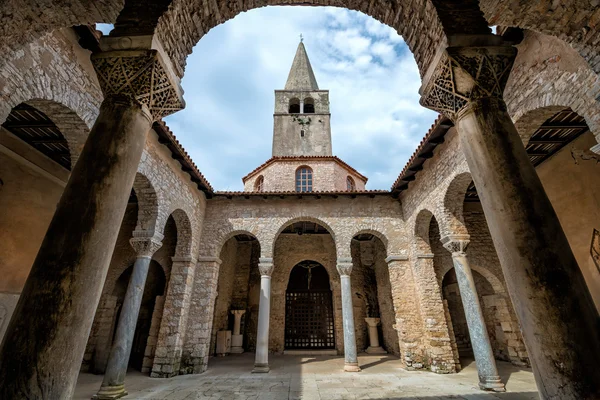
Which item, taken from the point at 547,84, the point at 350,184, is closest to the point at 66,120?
the point at 547,84

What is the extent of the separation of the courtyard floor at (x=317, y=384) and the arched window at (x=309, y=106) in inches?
700

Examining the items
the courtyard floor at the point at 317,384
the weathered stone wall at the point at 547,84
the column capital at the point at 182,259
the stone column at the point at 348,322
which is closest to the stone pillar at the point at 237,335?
the courtyard floor at the point at 317,384

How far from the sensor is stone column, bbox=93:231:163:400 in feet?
20.4

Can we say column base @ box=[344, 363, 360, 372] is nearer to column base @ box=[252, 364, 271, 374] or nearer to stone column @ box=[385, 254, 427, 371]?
stone column @ box=[385, 254, 427, 371]

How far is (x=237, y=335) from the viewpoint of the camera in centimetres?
1358

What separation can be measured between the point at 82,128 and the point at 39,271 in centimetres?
466

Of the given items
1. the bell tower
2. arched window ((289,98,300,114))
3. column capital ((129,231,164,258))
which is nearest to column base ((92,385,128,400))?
column capital ((129,231,164,258))

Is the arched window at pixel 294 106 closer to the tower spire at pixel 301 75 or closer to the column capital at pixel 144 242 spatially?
the tower spire at pixel 301 75

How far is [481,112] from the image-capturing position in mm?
3027

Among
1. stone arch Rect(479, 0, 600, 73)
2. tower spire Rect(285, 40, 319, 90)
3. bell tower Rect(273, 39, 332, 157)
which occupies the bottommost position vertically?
stone arch Rect(479, 0, 600, 73)

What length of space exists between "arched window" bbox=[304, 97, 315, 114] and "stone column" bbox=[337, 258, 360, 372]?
14790 mm

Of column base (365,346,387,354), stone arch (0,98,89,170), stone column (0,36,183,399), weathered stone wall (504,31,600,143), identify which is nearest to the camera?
stone column (0,36,183,399)

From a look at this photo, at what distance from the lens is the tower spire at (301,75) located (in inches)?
905

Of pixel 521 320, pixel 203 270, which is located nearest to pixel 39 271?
pixel 521 320
